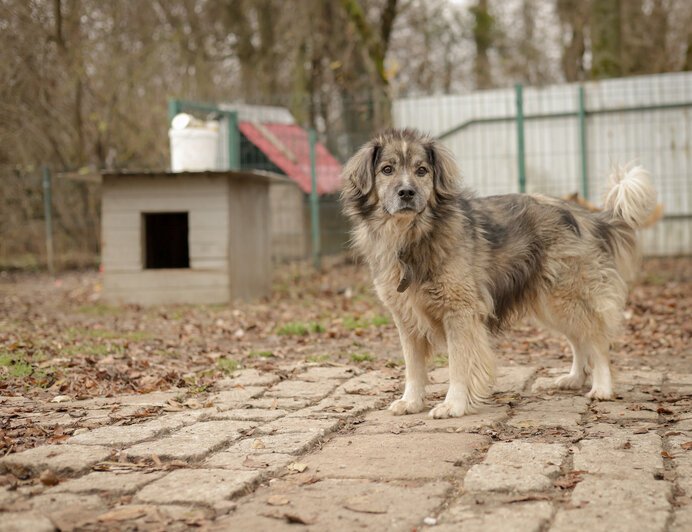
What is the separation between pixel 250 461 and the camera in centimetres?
318

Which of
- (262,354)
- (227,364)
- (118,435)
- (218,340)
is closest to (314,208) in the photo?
(218,340)

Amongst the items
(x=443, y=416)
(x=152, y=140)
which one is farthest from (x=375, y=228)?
(x=152, y=140)

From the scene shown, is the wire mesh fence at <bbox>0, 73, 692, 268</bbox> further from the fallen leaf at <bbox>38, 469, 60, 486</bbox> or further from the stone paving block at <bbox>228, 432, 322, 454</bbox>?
the fallen leaf at <bbox>38, 469, 60, 486</bbox>

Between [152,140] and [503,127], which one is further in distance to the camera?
[152,140]

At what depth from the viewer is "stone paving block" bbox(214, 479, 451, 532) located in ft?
8.13

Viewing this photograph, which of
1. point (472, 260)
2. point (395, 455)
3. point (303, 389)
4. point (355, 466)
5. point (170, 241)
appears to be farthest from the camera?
point (170, 241)

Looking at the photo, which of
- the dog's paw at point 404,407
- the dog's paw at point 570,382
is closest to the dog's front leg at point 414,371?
the dog's paw at point 404,407

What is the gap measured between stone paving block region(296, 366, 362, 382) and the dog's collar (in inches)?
48.6

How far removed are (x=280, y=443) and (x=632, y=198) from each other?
286cm

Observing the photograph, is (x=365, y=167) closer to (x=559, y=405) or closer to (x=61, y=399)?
(x=559, y=405)

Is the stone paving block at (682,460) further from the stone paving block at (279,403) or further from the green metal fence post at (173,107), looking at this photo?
the green metal fence post at (173,107)

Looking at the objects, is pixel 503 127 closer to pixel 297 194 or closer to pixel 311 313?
pixel 297 194

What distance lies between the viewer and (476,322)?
4.20 m

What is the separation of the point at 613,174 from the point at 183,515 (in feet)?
12.2
